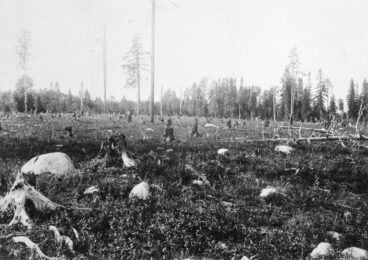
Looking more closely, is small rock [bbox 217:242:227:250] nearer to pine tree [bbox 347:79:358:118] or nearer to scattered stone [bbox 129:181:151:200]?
scattered stone [bbox 129:181:151:200]

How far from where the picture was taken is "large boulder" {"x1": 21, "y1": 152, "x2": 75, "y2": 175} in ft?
24.2

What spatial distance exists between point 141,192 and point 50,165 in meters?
2.67

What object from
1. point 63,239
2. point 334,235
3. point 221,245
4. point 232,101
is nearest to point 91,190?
point 63,239

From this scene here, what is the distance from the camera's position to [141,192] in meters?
6.44

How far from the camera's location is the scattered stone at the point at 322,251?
4707 millimetres

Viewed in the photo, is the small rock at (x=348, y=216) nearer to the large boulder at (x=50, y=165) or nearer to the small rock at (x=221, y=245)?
the small rock at (x=221, y=245)

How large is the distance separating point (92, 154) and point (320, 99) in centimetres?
6560

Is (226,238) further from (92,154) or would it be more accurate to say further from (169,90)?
(169,90)

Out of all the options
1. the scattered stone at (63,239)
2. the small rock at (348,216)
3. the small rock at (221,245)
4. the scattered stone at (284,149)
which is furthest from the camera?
the scattered stone at (284,149)

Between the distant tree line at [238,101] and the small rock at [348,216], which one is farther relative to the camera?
the distant tree line at [238,101]

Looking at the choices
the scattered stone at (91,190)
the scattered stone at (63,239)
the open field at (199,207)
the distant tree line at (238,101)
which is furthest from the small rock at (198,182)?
the distant tree line at (238,101)

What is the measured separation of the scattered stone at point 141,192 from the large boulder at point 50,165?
1.93 meters

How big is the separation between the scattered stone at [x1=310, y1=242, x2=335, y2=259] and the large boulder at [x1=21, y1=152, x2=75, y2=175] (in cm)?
551

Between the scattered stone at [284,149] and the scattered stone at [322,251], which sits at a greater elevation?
the scattered stone at [284,149]
